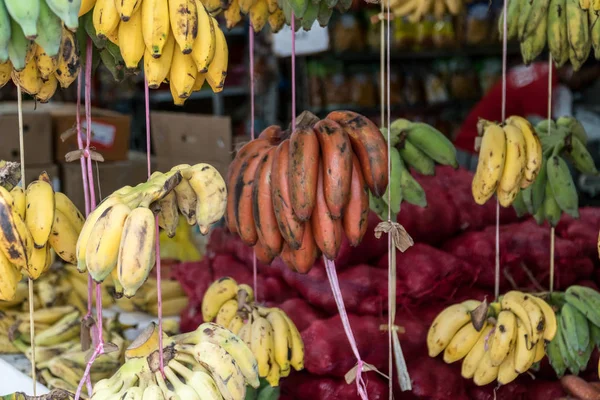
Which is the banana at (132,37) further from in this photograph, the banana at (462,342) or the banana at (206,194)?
the banana at (462,342)

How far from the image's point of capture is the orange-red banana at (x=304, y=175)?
121 cm

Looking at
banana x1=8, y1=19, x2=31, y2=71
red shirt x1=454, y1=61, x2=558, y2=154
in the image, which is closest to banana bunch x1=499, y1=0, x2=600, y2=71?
banana x1=8, y1=19, x2=31, y2=71

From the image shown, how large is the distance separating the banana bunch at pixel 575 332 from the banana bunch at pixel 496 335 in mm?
36

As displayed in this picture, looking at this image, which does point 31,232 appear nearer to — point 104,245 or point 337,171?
point 104,245

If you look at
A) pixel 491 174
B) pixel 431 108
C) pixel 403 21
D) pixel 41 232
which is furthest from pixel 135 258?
pixel 431 108

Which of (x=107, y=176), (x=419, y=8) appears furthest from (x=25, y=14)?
(x=107, y=176)

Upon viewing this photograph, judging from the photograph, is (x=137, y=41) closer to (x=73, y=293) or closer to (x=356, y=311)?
(x=356, y=311)

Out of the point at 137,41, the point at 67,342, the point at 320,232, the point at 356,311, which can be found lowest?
the point at 67,342

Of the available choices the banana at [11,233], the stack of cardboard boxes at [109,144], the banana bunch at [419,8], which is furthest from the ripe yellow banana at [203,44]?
the stack of cardboard boxes at [109,144]

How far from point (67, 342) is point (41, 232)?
1.18 meters

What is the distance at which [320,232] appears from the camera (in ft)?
4.09

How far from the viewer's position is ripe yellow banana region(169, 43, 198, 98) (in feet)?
3.54

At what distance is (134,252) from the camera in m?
0.98

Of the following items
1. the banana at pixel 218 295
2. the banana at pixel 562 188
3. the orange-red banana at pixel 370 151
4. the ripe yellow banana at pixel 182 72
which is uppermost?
the ripe yellow banana at pixel 182 72
